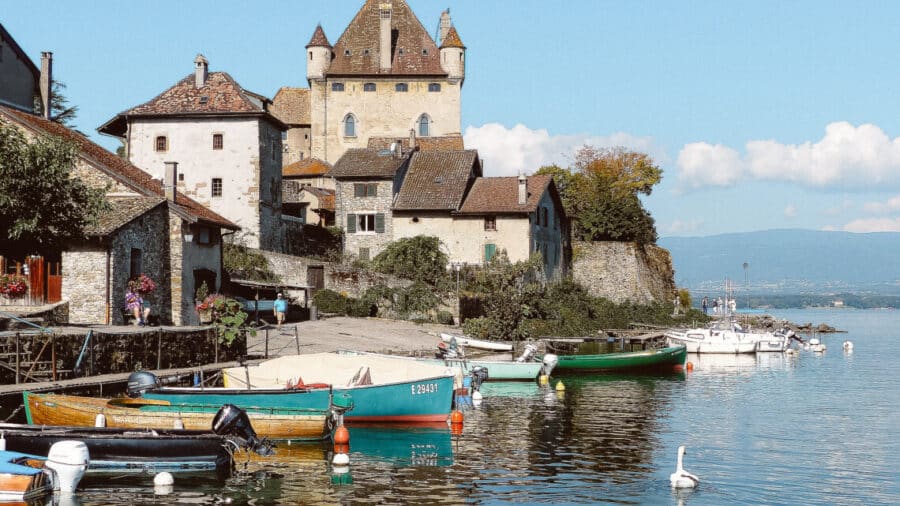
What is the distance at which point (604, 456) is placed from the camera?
25.6 m

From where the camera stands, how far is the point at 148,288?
3972 cm

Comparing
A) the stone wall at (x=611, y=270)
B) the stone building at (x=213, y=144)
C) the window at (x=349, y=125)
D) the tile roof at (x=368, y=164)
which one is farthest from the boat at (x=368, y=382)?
the window at (x=349, y=125)

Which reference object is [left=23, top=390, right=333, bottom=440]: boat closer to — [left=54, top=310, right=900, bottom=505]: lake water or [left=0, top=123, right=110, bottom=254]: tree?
[left=54, top=310, right=900, bottom=505]: lake water

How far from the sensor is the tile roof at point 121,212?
3753 centimetres

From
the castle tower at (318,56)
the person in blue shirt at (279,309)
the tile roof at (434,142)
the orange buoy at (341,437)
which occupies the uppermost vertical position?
the castle tower at (318,56)

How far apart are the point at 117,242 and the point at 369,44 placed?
57743 mm

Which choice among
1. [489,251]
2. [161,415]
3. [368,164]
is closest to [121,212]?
Result: [161,415]

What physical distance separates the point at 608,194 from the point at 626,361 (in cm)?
3873

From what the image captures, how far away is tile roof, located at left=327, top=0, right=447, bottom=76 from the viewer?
302ft

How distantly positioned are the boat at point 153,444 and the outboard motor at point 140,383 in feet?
14.0

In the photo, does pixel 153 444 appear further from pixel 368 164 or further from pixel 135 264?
pixel 368 164

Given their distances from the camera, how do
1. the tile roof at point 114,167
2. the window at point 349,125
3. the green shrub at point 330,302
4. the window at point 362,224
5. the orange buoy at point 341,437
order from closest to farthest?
the orange buoy at point 341,437 → the tile roof at point 114,167 → the green shrub at point 330,302 → the window at point 362,224 → the window at point 349,125

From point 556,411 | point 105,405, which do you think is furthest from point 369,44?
point 105,405

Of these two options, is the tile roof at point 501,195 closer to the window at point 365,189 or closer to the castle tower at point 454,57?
the window at point 365,189
